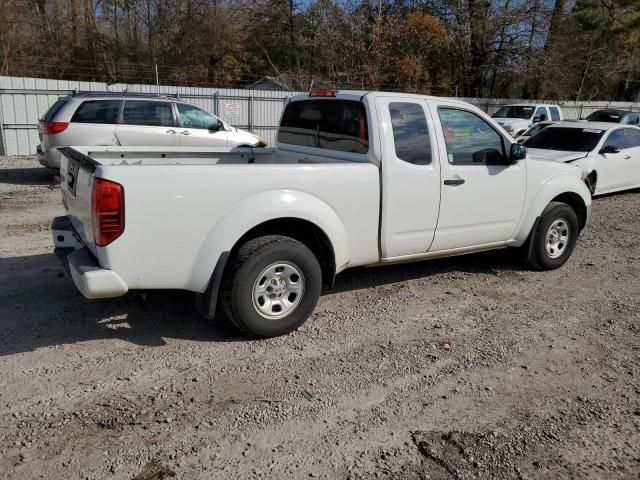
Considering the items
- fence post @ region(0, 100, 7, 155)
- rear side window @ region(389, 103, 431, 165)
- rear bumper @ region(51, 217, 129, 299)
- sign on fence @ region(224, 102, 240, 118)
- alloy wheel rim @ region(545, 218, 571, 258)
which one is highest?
sign on fence @ region(224, 102, 240, 118)

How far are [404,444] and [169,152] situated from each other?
12.0 feet

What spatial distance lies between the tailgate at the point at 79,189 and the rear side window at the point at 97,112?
20.5ft

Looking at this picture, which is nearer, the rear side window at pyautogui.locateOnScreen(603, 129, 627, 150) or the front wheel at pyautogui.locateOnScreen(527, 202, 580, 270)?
the front wheel at pyautogui.locateOnScreen(527, 202, 580, 270)

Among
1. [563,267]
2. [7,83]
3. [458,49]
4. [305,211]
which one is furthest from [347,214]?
[458,49]

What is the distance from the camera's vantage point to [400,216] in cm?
479

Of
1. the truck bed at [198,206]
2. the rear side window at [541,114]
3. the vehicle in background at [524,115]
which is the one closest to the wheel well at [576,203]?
the truck bed at [198,206]

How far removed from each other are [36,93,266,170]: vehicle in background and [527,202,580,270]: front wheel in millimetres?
6234

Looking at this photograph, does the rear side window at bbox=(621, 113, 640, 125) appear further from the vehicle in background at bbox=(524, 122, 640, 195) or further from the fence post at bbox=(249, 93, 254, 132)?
the fence post at bbox=(249, 93, 254, 132)

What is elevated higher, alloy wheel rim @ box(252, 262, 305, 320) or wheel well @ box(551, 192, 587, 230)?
wheel well @ box(551, 192, 587, 230)

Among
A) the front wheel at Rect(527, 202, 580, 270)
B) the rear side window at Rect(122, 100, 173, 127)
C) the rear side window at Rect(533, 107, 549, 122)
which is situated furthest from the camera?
the rear side window at Rect(533, 107, 549, 122)

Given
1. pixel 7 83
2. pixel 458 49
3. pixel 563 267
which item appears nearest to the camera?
pixel 563 267

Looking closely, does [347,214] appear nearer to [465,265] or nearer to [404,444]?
[404,444]

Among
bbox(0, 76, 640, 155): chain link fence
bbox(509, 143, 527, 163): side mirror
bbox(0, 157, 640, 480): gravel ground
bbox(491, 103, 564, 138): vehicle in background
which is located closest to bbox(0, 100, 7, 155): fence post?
bbox(0, 76, 640, 155): chain link fence

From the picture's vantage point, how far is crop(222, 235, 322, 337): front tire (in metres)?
4.03
